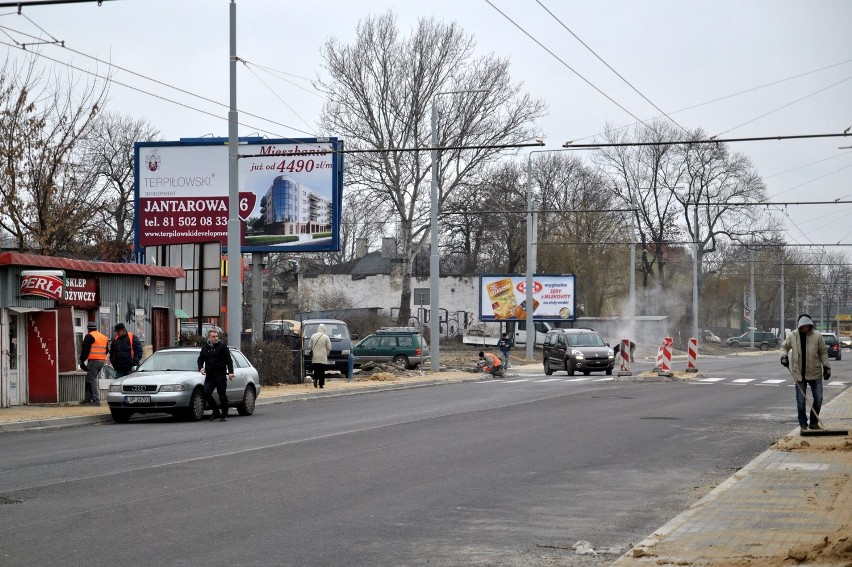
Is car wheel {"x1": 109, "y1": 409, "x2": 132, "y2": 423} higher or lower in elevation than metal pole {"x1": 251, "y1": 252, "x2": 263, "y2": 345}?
lower

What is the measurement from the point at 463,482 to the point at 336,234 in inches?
1160

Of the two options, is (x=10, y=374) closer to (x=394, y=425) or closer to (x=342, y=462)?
(x=394, y=425)

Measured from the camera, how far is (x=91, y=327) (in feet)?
84.4

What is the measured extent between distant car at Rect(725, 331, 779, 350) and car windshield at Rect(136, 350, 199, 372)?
8579 cm

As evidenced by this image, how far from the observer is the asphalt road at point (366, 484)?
864 centimetres

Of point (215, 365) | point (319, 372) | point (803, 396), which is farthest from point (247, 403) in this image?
point (803, 396)

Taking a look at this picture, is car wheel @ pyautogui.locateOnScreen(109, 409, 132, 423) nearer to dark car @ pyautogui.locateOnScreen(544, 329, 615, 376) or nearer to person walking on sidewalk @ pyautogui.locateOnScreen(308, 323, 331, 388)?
person walking on sidewalk @ pyautogui.locateOnScreen(308, 323, 331, 388)

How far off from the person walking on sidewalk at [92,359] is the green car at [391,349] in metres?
22.5

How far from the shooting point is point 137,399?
21328 mm

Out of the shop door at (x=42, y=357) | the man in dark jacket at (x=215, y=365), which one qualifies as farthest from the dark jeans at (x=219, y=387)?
the shop door at (x=42, y=357)

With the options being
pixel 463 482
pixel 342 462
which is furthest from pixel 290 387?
pixel 463 482

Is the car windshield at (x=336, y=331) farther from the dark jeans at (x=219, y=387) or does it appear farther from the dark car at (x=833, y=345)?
the dark car at (x=833, y=345)

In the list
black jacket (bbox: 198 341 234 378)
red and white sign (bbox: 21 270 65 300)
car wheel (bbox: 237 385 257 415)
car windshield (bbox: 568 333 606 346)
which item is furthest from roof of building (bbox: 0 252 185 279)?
car windshield (bbox: 568 333 606 346)

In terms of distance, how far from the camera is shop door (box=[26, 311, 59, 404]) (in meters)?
25.2
